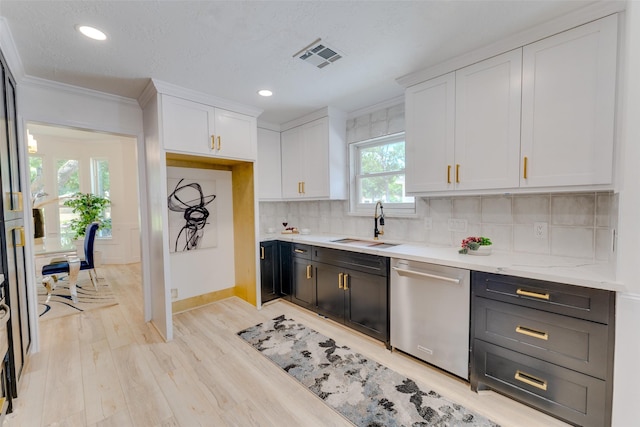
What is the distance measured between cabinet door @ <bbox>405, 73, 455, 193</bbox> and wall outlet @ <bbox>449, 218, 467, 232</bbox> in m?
0.45

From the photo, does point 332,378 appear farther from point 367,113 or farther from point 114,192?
point 114,192

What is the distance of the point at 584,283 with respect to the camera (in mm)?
1460

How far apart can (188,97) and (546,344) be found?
11.3 feet

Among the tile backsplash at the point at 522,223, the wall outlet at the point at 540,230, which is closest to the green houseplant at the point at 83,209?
the tile backsplash at the point at 522,223

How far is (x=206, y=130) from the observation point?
2.82 m

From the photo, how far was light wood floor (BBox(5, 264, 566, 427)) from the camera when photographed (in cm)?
170

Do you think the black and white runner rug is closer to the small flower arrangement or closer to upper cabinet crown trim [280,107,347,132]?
the small flower arrangement

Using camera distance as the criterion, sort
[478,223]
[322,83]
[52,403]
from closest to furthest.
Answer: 1. [52,403]
2. [478,223]
3. [322,83]

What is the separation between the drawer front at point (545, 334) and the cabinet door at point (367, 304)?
0.77 m

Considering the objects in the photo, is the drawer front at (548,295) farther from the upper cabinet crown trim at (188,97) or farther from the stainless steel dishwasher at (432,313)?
the upper cabinet crown trim at (188,97)

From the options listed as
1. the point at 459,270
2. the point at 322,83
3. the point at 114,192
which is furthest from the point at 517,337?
the point at 114,192

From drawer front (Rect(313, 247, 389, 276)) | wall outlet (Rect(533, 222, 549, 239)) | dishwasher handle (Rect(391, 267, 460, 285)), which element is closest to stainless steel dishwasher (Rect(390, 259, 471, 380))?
dishwasher handle (Rect(391, 267, 460, 285))

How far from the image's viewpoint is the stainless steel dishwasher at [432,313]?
1.95 metres

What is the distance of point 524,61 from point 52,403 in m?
3.96
